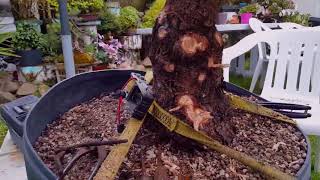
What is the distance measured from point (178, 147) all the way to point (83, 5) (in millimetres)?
2966

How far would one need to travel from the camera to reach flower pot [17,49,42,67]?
10.2 ft

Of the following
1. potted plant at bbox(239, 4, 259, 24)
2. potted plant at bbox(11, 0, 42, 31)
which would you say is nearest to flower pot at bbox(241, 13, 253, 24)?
potted plant at bbox(239, 4, 259, 24)

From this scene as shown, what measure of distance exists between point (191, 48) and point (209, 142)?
0.55 feet

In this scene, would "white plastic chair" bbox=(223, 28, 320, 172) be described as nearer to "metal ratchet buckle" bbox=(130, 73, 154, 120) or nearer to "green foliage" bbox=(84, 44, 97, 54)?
"metal ratchet buckle" bbox=(130, 73, 154, 120)

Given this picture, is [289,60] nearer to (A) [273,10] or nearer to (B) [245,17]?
(B) [245,17]

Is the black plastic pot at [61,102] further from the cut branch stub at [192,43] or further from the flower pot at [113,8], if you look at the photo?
the flower pot at [113,8]

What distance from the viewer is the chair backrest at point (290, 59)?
6.84ft

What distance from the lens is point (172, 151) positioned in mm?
730

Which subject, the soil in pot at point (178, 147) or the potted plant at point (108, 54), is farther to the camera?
the potted plant at point (108, 54)

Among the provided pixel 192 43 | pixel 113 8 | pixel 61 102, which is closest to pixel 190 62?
pixel 192 43

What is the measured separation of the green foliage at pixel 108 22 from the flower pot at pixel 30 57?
72 cm

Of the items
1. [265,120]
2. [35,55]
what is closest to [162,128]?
[265,120]

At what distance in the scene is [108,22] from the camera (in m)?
3.70

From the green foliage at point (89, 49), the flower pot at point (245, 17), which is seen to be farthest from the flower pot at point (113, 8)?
the flower pot at point (245, 17)
